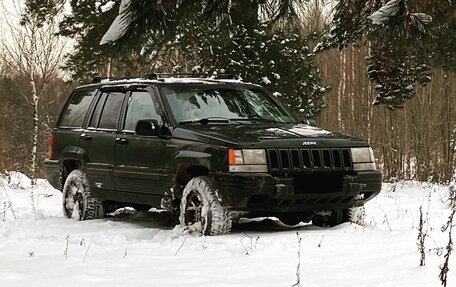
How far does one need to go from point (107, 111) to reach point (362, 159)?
3.33 m

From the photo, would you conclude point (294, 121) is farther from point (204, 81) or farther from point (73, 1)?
point (73, 1)

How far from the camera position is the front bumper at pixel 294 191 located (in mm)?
6973

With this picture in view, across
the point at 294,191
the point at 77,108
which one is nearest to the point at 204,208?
the point at 294,191

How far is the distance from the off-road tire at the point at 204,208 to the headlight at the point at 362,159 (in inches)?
56.9

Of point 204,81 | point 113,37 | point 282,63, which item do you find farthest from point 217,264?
point 282,63

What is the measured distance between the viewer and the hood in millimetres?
7164

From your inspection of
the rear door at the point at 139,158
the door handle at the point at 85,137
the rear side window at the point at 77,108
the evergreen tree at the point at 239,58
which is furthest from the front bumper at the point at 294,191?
the evergreen tree at the point at 239,58

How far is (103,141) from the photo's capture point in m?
8.90

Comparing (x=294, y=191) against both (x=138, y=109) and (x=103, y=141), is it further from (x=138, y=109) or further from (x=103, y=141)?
(x=103, y=141)

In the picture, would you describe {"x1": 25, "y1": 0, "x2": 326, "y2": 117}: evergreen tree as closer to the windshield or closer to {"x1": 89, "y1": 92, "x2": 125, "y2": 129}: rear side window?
{"x1": 89, "y1": 92, "x2": 125, "y2": 129}: rear side window

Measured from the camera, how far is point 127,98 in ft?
28.9

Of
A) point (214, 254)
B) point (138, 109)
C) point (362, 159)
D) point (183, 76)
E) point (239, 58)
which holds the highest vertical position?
point (239, 58)

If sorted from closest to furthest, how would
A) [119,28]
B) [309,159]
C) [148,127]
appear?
1. [119,28]
2. [309,159]
3. [148,127]

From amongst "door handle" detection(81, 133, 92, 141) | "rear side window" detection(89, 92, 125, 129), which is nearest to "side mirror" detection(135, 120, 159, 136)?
"rear side window" detection(89, 92, 125, 129)
